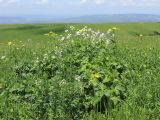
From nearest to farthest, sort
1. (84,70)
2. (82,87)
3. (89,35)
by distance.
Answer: (82,87) < (84,70) < (89,35)

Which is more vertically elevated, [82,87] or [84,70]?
[84,70]

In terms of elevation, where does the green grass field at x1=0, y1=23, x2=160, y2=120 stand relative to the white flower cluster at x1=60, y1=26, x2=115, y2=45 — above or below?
below

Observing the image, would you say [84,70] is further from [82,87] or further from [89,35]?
[89,35]

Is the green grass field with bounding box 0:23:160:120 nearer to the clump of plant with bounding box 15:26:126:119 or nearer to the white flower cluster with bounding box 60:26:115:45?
the clump of plant with bounding box 15:26:126:119

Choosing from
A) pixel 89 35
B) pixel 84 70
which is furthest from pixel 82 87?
pixel 89 35

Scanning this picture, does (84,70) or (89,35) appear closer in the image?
(84,70)

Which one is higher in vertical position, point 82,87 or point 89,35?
point 89,35

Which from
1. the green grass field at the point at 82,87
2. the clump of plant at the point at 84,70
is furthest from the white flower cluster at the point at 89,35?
the green grass field at the point at 82,87

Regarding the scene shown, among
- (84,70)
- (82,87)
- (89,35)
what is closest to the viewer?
(82,87)

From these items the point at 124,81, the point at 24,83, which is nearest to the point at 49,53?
the point at 24,83

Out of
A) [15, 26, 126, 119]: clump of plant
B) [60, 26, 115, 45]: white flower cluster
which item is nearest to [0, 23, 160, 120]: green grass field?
[15, 26, 126, 119]: clump of plant

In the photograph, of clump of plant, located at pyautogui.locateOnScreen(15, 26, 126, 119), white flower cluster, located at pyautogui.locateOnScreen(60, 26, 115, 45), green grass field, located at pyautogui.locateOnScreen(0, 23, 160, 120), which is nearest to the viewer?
green grass field, located at pyautogui.locateOnScreen(0, 23, 160, 120)

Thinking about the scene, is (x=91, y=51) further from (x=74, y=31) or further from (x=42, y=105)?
(x=42, y=105)

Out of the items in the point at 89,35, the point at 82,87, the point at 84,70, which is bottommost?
the point at 82,87
